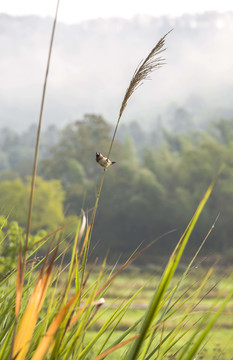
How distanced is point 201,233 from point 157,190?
5.35 m

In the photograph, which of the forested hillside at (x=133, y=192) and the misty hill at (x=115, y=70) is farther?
the misty hill at (x=115, y=70)

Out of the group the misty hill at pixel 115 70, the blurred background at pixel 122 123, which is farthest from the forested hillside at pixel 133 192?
the misty hill at pixel 115 70

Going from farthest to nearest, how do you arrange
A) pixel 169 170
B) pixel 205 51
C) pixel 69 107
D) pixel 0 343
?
pixel 69 107, pixel 205 51, pixel 169 170, pixel 0 343

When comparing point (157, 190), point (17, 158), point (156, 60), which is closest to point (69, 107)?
point (17, 158)

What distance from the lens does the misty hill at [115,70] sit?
9812cm

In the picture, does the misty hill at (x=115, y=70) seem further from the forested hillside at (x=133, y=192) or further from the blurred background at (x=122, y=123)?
the forested hillside at (x=133, y=192)

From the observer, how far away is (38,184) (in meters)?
34.2

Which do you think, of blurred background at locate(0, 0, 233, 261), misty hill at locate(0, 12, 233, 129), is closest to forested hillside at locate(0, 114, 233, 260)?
blurred background at locate(0, 0, 233, 261)

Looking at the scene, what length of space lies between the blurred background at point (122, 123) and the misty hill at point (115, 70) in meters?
0.39

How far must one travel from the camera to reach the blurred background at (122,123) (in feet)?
113

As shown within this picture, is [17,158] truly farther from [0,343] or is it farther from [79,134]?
[0,343]

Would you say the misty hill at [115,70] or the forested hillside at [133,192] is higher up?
the misty hill at [115,70]

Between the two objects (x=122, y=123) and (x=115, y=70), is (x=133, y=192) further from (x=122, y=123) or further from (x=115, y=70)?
(x=115, y=70)

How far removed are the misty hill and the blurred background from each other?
1.28 feet
